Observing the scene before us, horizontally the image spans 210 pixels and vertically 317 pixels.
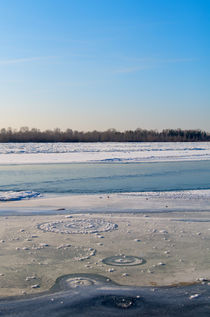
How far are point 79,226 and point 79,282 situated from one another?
269cm

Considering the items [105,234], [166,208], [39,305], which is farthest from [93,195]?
[39,305]

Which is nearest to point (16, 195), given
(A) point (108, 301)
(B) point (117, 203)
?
(B) point (117, 203)

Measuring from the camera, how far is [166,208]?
345 inches

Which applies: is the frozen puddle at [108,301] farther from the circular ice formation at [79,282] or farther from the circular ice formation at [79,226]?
the circular ice formation at [79,226]

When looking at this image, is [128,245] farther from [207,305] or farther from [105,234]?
[207,305]

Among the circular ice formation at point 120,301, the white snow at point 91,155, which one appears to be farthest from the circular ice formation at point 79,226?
the white snow at point 91,155

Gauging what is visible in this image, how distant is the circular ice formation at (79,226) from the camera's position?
6.52 metres

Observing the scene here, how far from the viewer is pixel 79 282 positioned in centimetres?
416

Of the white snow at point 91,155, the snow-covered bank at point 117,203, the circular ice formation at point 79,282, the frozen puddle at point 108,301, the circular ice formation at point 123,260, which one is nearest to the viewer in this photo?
the frozen puddle at point 108,301

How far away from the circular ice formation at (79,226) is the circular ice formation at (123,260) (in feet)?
4.78

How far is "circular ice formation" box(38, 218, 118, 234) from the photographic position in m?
6.52

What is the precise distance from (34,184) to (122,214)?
6302 mm

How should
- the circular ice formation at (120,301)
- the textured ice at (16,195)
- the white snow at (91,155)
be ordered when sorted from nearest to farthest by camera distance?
1. the circular ice formation at (120,301)
2. the textured ice at (16,195)
3. the white snow at (91,155)

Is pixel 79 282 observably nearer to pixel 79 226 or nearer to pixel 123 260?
pixel 123 260
